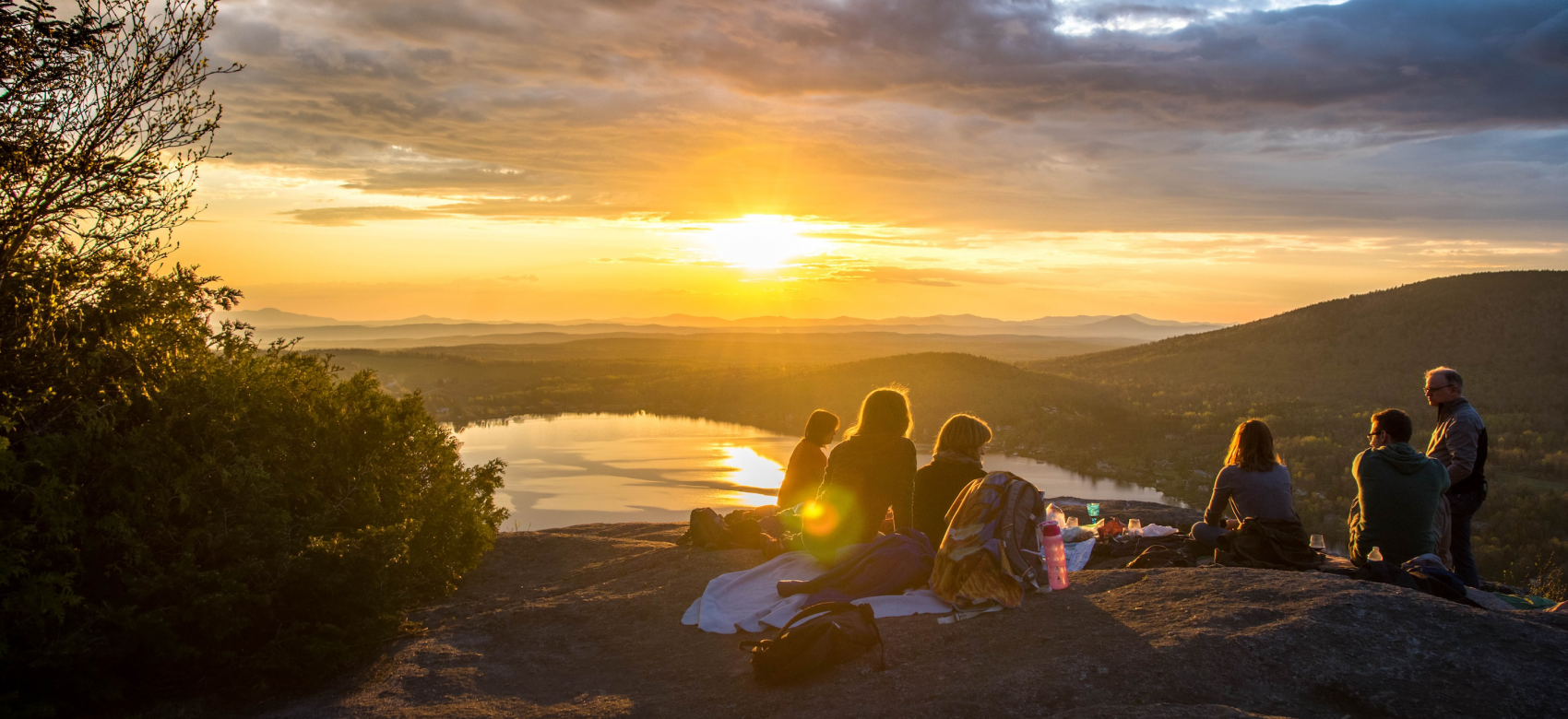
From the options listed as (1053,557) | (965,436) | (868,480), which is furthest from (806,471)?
(1053,557)

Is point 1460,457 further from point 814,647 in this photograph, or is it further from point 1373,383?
point 1373,383

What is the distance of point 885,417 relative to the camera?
22.4 ft

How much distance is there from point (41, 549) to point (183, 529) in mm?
872

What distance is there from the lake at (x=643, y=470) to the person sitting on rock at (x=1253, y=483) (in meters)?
10.8

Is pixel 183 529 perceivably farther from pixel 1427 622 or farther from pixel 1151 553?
pixel 1427 622

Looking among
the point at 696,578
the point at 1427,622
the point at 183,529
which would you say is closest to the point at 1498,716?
the point at 1427,622

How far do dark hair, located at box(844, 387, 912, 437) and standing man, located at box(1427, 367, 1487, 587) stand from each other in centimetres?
497

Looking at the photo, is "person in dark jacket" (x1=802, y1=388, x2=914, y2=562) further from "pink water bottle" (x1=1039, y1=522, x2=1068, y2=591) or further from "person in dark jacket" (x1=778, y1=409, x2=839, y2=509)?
"person in dark jacket" (x1=778, y1=409, x2=839, y2=509)

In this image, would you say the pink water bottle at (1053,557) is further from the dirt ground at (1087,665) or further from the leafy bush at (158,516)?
the leafy bush at (158,516)

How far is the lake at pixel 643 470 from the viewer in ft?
79.5

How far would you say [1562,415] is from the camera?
84.7ft

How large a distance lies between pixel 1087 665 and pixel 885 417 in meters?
2.53

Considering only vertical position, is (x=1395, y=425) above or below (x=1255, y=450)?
above

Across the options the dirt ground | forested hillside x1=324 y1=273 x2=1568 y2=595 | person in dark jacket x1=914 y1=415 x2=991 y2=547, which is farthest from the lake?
the dirt ground
